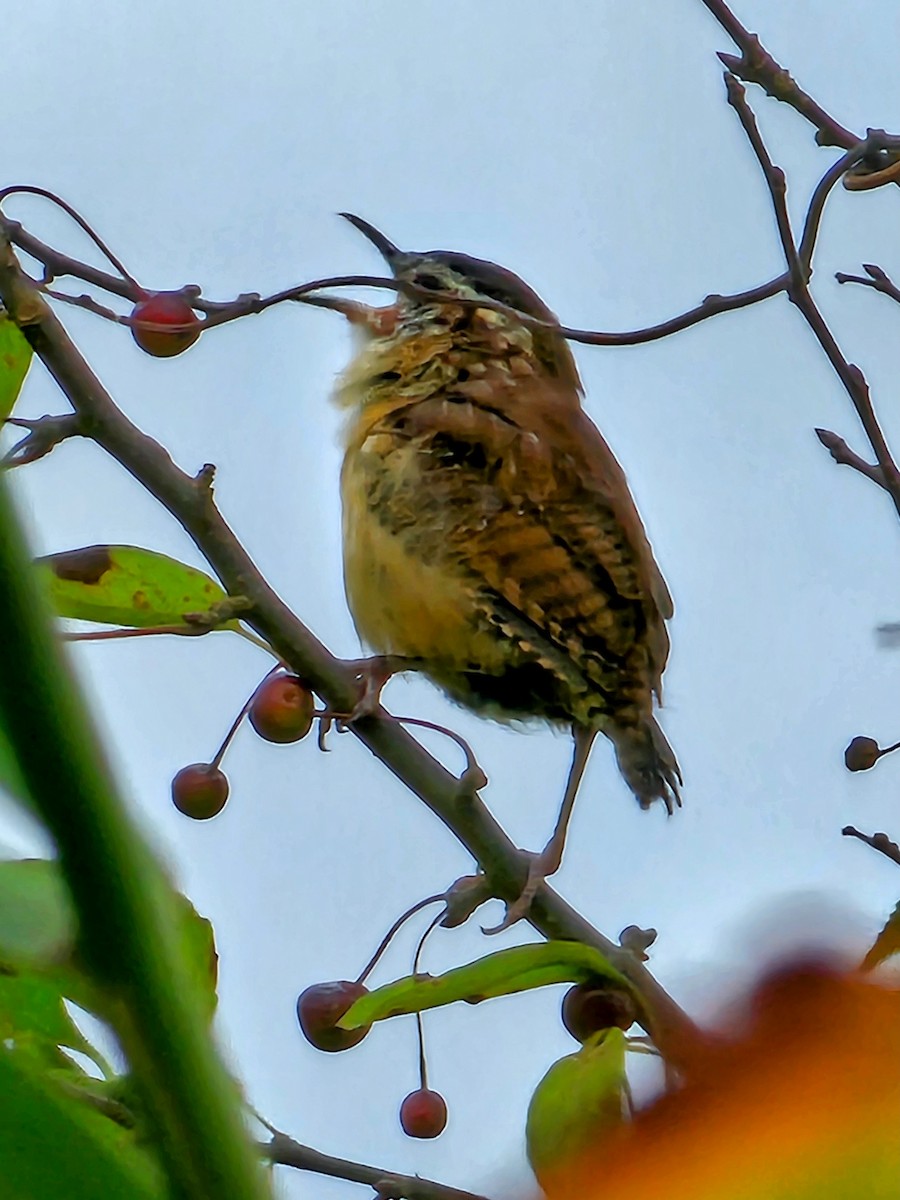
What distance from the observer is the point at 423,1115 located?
116cm

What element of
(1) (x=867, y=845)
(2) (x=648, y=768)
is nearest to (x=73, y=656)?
(1) (x=867, y=845)

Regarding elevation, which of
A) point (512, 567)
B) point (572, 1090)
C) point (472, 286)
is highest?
point (472, 286)

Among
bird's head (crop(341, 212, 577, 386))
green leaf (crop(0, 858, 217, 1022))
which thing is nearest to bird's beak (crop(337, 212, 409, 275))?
bird's head (crop(341, 212, 577, 386))

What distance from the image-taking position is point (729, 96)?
1.08 metres

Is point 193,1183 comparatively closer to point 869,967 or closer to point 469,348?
point 869,967

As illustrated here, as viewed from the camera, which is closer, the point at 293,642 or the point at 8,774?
the point at 8,774

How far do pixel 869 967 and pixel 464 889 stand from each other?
2.47 ft

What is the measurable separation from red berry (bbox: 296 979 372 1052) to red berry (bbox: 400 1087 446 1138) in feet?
0.62

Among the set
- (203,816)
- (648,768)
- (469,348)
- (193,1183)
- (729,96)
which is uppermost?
(469,348)

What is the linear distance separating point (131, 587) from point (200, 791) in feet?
0.96

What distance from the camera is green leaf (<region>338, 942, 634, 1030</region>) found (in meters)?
0.55

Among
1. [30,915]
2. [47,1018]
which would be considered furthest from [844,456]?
[30,915]

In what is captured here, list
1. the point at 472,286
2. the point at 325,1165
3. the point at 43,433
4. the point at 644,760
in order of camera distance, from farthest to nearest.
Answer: the point at 472,286 < the point at 644,760 < the point at 325,1165 < the point at 43,433

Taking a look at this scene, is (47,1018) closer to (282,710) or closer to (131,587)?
(131,587)
